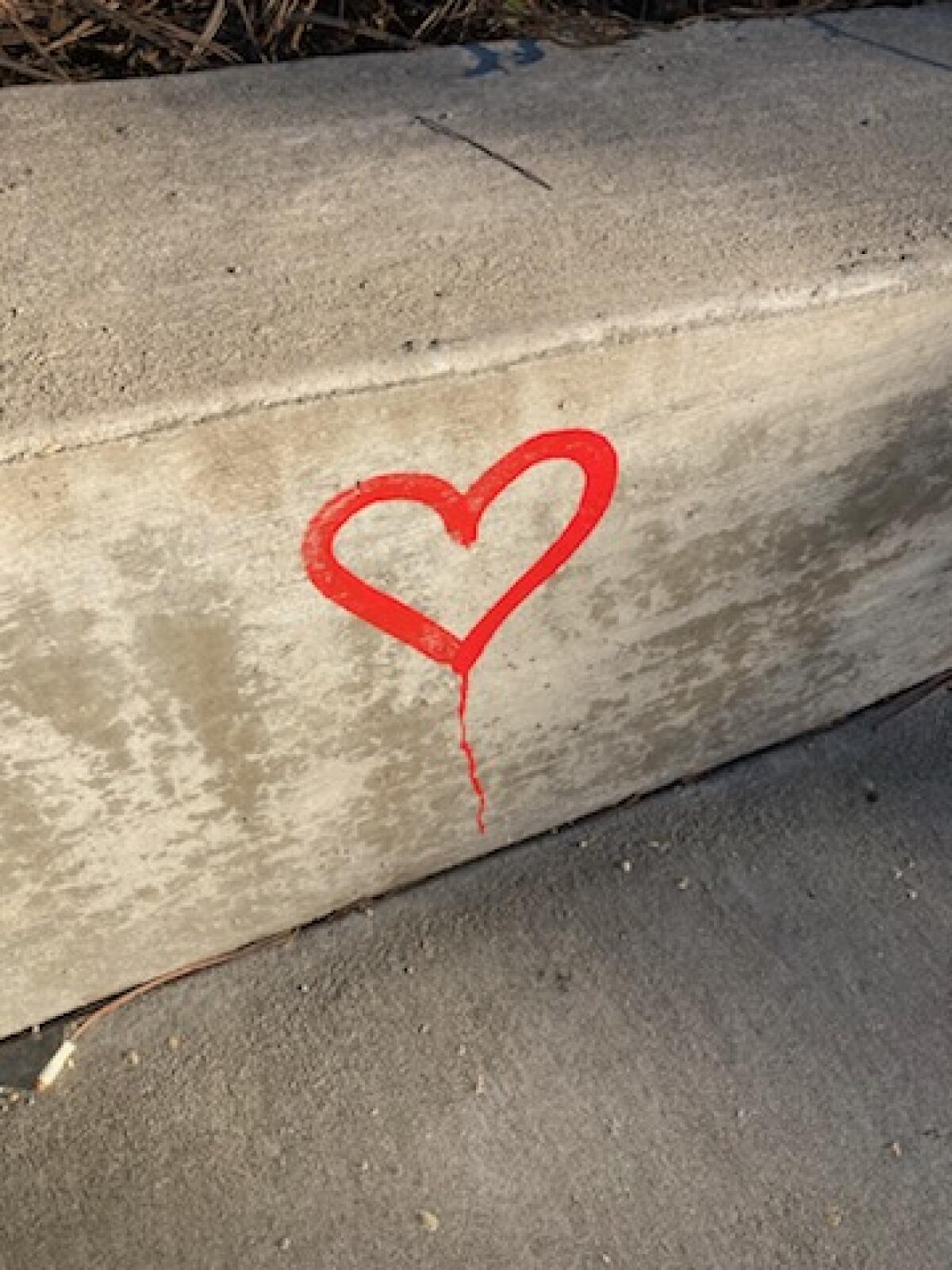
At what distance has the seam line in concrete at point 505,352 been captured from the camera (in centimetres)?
125

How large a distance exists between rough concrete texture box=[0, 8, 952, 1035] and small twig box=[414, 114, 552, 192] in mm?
24

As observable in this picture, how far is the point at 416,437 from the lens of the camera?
139 cm

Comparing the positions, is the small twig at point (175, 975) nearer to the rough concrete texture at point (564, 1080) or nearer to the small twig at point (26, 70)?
the rough concrete texture at point (564, 1080)

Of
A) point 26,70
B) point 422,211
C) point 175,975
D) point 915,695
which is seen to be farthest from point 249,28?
point 915,695

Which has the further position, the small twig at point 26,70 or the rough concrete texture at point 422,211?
the small twig at point 26,70

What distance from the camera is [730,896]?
203 cm

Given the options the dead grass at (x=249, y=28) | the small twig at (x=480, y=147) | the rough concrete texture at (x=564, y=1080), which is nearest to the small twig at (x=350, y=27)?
the dead grass at (x=249, y=28)

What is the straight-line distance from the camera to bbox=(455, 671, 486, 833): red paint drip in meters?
1.76

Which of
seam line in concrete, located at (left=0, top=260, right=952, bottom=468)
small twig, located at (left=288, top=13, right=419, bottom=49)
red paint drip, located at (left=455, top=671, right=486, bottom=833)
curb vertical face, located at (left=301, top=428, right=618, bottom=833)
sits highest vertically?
small twig, located at (left=288, top=13, right=419, bottom=49)

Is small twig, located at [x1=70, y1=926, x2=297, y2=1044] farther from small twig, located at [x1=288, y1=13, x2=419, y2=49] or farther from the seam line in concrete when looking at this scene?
small twig, located at [x1=288, y1=13, x2=419, y2=49]

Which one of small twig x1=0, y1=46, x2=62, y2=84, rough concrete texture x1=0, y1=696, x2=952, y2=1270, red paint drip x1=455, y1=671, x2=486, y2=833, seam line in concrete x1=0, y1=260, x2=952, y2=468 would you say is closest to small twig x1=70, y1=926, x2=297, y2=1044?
rough concrete texture x1=0, y1=696, x2=952, y2=1270

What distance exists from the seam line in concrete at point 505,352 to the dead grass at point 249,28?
0.74 m

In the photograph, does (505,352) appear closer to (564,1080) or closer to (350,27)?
(350,27)

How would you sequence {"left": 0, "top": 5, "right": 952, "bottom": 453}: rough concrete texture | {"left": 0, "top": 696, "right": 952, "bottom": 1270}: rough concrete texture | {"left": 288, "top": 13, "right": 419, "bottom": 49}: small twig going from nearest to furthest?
{"left": 0, "top": 5, "right": 952, "bottom": 453}: rough concrete texture, {"left": 0, "top": 696, "right": 952, "bottom": 1270}: rough concrete texture, {"left": 288, "top": 13, "right": 419, "bottom": 49}: small twig
